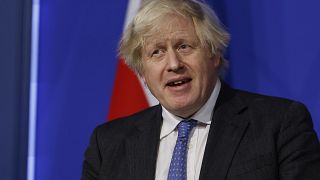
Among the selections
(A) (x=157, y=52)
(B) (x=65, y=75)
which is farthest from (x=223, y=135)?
(B) (x=65, y=75)

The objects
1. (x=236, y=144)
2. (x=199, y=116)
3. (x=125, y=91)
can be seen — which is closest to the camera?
(x=236, y=144)

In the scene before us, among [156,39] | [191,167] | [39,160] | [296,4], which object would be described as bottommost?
[39,160]

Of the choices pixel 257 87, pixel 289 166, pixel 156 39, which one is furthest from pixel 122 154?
pixel 257 87

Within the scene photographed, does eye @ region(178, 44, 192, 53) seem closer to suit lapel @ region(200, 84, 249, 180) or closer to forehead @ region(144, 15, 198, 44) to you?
forehead @ region(144, 15, 198, 44)

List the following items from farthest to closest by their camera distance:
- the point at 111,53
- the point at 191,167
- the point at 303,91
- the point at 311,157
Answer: the point at 111,53
the point at 303,91
the point at 191,167
the point at 311,157

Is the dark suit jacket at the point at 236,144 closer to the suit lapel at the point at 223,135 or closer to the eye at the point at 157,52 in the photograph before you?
the suit lapel at the point at 223,135

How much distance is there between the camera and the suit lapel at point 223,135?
57.8 inches

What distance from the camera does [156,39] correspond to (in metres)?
1.58

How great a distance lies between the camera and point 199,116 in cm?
159

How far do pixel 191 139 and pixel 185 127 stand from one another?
0.13 ft

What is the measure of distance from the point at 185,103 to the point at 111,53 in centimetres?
98

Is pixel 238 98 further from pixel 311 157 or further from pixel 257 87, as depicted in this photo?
pixel 257 87

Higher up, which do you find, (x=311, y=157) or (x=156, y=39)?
(x=156, y=39)

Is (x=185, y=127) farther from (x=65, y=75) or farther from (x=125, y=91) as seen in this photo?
(x=65, y=75)
